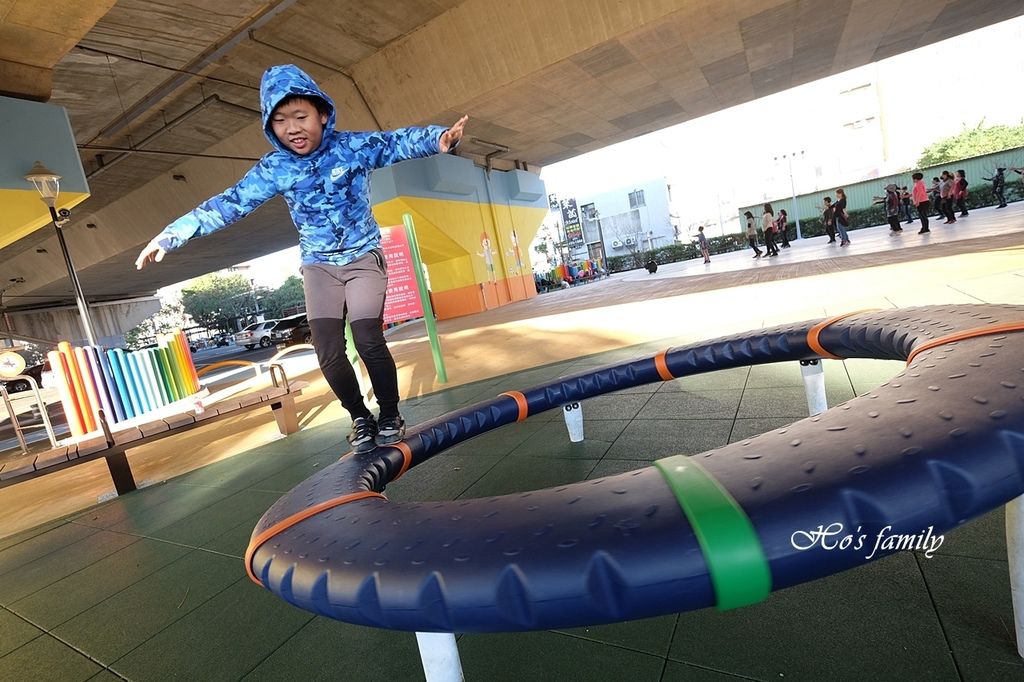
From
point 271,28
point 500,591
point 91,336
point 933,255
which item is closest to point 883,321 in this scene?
point 500,591

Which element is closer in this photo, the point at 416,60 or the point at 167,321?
the point at 416,60

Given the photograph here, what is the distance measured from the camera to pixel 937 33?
Result: 1388 cm

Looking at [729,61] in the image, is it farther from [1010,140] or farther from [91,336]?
[1010,140]

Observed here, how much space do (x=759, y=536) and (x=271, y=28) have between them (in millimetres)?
11096

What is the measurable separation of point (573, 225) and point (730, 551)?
39.8 meters

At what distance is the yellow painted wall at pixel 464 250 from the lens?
1484 cm

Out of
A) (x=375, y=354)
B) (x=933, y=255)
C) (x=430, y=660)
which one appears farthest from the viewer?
(x=933, y=255)

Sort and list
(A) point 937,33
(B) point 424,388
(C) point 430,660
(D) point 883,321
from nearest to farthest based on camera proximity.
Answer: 1. (C) point 430,660
2. (D) point 883,321
3. (B) point 424,388
4. (A) point 937,33

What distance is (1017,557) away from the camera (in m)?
0.95

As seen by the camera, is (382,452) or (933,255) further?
(933,255)

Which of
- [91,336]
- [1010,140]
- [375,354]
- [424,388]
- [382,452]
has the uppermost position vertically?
[1010,140]

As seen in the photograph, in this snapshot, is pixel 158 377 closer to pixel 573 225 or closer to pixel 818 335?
pixel 818 335

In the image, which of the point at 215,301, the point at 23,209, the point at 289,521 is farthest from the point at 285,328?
the point at 215,301

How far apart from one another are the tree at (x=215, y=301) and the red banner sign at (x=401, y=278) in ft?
185
